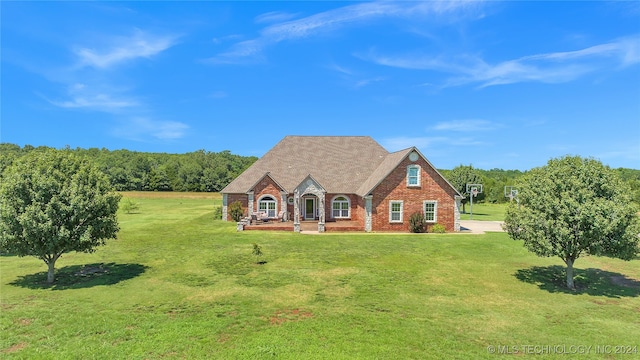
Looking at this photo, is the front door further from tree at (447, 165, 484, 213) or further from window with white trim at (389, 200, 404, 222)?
tree at (447, 165, 484, 213)

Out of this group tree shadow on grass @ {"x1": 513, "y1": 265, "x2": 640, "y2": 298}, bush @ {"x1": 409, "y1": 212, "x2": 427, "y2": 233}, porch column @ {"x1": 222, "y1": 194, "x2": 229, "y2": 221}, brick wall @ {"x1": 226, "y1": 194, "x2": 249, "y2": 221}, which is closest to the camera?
tree shadow on grass @ {"x1": 513, "y1": 265, "x2": 640, "y2": 298}

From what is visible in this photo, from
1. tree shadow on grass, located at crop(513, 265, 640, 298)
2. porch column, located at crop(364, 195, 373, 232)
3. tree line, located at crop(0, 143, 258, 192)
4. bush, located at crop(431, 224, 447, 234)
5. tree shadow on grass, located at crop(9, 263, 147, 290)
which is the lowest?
tree shadow on grass, located at crop(513, 265, 640, 298)

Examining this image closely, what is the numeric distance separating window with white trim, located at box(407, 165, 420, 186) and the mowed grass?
30.2 ft

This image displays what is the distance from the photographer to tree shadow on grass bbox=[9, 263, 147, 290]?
49.0 feet

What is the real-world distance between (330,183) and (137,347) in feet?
89.1

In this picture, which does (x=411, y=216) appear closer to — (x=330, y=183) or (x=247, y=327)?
(x=330, y=183)

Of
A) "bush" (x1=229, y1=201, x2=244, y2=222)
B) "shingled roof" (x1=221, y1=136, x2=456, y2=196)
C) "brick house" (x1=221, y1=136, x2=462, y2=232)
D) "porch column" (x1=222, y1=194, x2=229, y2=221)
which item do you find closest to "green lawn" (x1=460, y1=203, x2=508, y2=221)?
"brick house" (x1=221, y1=136, x2=462, y2=232)

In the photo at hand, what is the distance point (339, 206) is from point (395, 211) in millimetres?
6483

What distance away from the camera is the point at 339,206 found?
34906 millimetres

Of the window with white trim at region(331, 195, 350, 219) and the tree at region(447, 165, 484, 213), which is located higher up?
the tree at region(447, 165, 484, 213)

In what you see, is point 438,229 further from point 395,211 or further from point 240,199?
point 240,199

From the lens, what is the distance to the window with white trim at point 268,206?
34.4 m

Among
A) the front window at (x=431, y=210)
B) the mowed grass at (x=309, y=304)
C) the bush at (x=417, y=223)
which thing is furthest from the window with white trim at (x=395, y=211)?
the mowed grass at (x=309, y=304)

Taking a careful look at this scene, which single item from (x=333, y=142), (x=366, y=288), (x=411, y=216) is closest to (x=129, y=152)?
(x=333, y=142)
